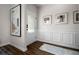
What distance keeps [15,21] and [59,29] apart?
665 millimetres

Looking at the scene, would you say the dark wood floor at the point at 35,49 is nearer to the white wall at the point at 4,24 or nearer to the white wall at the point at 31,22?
the white wall at the point at 31,22

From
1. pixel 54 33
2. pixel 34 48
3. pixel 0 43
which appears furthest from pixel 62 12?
pixel 0 43

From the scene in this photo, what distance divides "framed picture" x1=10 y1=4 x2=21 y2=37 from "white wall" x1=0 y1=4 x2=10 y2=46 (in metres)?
0.06

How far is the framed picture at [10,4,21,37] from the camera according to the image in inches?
35.0

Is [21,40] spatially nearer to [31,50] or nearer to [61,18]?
[31,50]

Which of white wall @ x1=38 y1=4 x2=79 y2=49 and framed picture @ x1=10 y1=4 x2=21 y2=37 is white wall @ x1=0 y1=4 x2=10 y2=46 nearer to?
framed picture @ x1=10 y1=4 x2=21 y2=37

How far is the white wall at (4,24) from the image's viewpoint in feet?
2.85

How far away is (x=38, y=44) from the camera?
0.93m

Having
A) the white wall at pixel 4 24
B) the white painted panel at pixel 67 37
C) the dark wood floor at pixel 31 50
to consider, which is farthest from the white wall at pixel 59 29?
the white wall at pixel 4 24

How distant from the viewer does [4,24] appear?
0.89 meters

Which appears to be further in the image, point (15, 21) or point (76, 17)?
point (15, 21)

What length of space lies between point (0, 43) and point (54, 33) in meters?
0.81

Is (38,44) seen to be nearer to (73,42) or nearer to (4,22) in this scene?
(73,42)

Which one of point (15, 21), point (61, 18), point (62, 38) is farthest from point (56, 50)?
point (15, 21)
